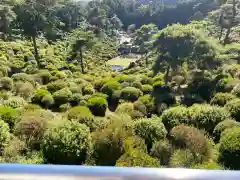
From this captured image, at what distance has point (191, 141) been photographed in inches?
335

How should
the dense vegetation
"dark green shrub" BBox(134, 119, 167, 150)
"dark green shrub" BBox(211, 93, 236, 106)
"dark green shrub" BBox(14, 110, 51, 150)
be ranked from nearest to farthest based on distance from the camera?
the dense vegetation < "dark green shrub" BBox(14, 110, 51, 150) < "dark green shrub" BBox(134, 119, 167, 150) < "dark green shrub" BBox(211, 93, 236, 106)

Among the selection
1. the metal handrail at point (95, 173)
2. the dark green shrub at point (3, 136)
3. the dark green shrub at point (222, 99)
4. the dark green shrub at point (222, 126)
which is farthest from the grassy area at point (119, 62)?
the metal handrail at point (95, 173)

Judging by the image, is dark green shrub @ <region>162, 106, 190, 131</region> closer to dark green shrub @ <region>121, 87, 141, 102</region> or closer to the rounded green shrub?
dark green shrub @ <region>121, 87, 141, 102</region>

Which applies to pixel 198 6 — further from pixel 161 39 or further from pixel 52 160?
pixel 52 160

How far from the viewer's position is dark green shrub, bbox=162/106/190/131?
10.8m

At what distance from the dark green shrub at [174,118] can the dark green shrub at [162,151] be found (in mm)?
2000

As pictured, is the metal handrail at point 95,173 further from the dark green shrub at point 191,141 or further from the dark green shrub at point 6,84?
the dark green shrub at point 6,84

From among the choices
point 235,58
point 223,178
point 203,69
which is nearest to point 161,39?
point 203,69

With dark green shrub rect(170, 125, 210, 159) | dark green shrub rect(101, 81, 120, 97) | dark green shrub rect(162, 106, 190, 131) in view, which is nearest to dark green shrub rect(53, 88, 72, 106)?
dark green shrub rect(101, 81, 120, 97)

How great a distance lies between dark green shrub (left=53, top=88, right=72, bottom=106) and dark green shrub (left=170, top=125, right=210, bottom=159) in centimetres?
754

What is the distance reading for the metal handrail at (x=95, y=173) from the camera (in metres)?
0.95

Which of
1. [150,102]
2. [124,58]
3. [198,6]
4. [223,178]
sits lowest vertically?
[124,58]

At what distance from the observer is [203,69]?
18219mm

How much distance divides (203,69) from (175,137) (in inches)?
393
